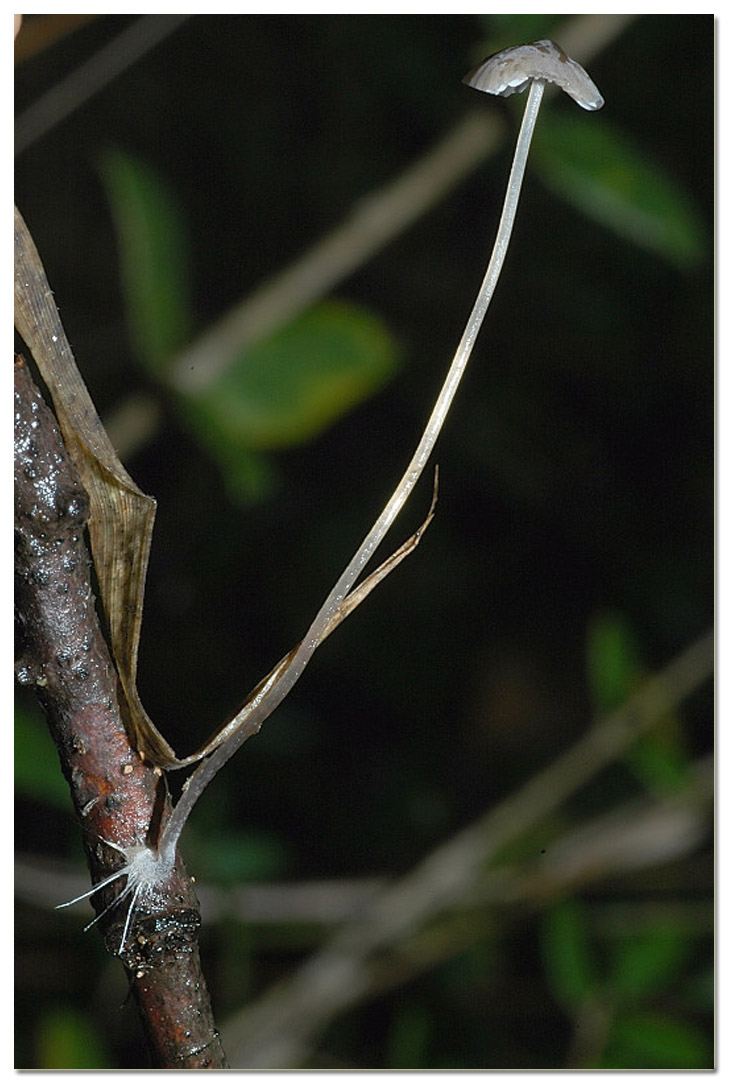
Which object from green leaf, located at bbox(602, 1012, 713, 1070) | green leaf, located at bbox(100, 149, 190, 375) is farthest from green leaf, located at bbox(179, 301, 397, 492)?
green leaf, located at bbox(602, 1012, 713, 1070)

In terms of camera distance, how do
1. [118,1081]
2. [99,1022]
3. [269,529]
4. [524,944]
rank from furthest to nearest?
[269,529] < [524,944] < [99,1022] < [118,1081]

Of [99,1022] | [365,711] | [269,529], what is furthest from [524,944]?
[269,529]

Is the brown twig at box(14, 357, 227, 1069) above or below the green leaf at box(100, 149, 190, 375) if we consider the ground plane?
below

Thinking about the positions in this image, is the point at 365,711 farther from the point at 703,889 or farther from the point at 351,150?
the point at 351,150

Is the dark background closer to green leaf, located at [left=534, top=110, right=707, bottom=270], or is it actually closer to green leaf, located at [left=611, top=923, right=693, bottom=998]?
green leaf, located at [left=611, top=923, right=693, bottom=998]

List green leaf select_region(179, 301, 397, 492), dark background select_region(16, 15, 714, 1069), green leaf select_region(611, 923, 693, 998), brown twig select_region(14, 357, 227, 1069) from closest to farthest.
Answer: brown twig select_region(14, 357, 227, 1069) < green leaf select_region(179, 301, 397, 492) < green leaf select_region(611, 923, 693, 998) < dark background select_region(16, 15, 714, 1069)

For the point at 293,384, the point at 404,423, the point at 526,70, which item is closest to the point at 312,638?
the point at 526,70

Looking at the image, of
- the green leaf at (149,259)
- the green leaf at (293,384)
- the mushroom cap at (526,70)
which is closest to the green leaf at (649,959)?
the green leaf at (293,384)

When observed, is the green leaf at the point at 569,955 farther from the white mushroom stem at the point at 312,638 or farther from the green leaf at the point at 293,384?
the white mushroom stem at the point at 312,638

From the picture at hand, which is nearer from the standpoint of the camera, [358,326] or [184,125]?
[358,326]
